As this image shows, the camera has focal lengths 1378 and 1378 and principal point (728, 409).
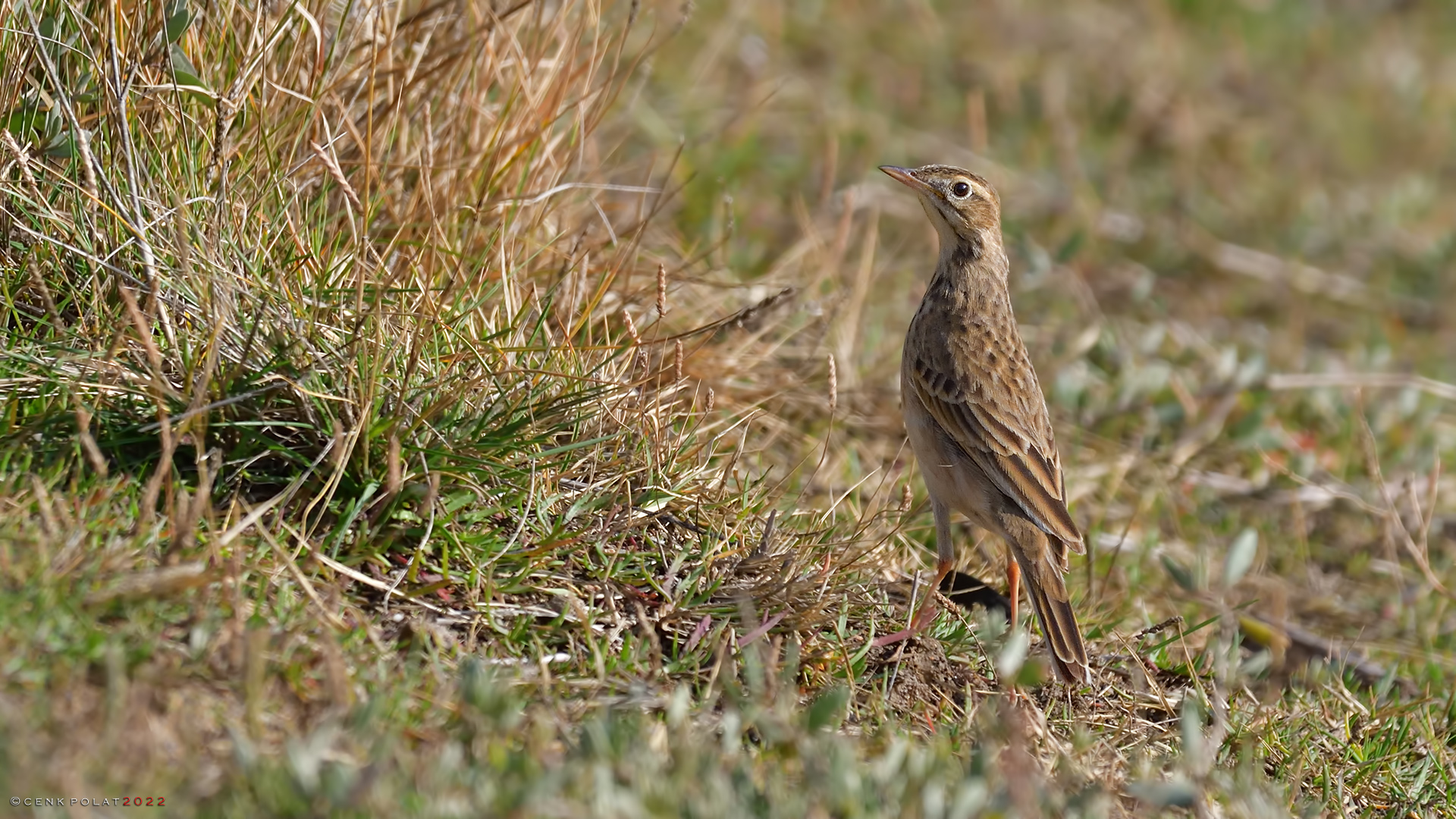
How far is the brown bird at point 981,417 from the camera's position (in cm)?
432

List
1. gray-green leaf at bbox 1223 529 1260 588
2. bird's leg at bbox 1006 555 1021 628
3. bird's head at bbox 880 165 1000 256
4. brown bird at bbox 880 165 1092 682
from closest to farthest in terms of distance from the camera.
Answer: brown bird at bbox 880 165 1092 682 → bird's leg at bbox 1006 555 1021 628 → gray-green leaf at bbox 1223 529 1260 588 → bird's head at bbox 880 165 1000 256

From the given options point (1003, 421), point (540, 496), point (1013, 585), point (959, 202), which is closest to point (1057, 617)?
point (1013, 585)

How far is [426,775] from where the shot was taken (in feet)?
9.39

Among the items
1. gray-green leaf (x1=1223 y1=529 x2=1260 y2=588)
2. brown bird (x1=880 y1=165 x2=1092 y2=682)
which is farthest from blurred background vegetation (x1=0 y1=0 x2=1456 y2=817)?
brown bird (x1=880 y1=165 x2=1092 y2=682)

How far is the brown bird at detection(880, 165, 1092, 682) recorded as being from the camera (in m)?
4.32

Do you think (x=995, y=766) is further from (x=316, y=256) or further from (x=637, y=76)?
(x=637, y=76)

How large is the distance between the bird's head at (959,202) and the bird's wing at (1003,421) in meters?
0.52

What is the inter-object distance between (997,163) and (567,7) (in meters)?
4.35

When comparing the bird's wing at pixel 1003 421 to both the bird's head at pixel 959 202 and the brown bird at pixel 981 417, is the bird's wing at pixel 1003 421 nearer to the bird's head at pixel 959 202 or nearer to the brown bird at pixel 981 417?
the brown bird at pixel 981 417

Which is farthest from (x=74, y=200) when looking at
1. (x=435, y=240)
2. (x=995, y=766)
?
(x=995, y=766)

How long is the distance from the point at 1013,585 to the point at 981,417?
60 centimetres

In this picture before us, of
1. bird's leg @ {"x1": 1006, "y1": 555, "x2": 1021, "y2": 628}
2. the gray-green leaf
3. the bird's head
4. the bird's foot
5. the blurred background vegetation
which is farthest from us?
the bird's head

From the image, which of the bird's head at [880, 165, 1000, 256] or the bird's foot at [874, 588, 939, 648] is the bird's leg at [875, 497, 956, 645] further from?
the bird's head at [880, 165, 1000, 256]

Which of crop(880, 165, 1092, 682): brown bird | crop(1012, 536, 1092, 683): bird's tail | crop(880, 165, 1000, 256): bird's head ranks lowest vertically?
crop(1012, 536, 1092, 683): bird's tail
